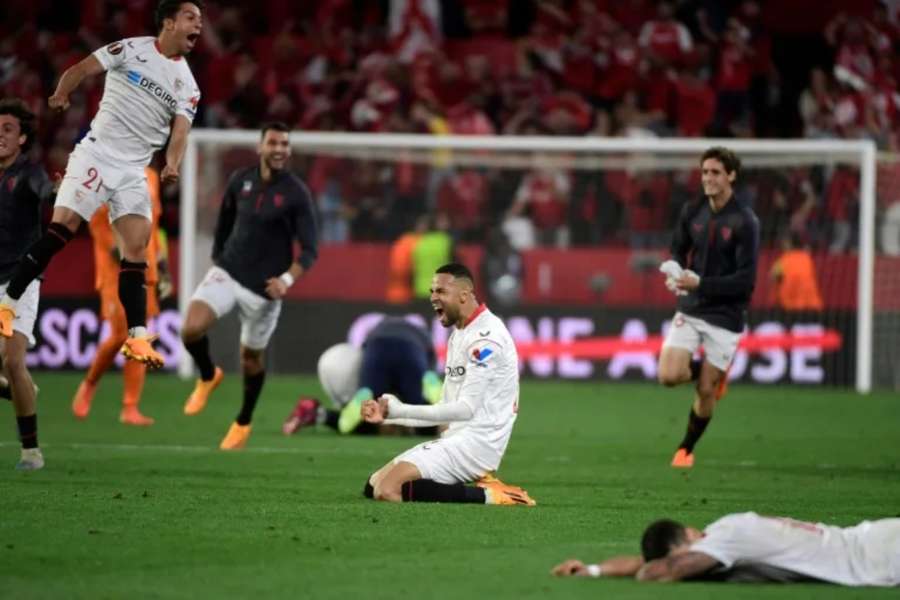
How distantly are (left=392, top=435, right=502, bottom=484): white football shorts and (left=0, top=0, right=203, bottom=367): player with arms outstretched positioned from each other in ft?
6.41

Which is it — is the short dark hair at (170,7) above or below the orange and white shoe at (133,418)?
above

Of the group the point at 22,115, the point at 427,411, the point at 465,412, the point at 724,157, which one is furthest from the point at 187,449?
the point at 724,157

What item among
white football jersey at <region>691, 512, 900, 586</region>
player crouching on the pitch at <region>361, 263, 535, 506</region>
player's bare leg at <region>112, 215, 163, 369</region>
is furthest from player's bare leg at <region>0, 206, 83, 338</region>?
white football jersey at <region>691, 512, 900, 586</region>

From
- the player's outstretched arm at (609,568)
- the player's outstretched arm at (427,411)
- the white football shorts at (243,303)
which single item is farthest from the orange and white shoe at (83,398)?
the player's outstretched arm at (609,568)

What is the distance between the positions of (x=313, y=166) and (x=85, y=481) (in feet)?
40.3

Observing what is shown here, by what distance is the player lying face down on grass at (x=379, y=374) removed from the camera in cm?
1555

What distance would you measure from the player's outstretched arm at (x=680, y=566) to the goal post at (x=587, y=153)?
14888 millimetres

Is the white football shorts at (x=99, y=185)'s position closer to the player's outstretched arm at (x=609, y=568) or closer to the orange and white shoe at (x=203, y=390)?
the orange and white shoe at (x=203, y=390)

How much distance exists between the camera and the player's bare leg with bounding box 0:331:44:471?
11133 millimetres

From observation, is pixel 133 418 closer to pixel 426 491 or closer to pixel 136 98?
pixel 136 98

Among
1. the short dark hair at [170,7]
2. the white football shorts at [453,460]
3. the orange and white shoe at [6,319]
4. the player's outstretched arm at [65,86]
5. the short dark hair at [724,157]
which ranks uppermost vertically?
the short dark hair at [170,7]

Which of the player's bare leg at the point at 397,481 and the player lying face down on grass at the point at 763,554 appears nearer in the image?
the player lying face down on grass at the point at 763,554

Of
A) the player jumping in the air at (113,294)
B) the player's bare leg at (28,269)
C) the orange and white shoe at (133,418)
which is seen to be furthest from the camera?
the orange and white shoe at (133,418)

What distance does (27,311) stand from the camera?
443 inches
